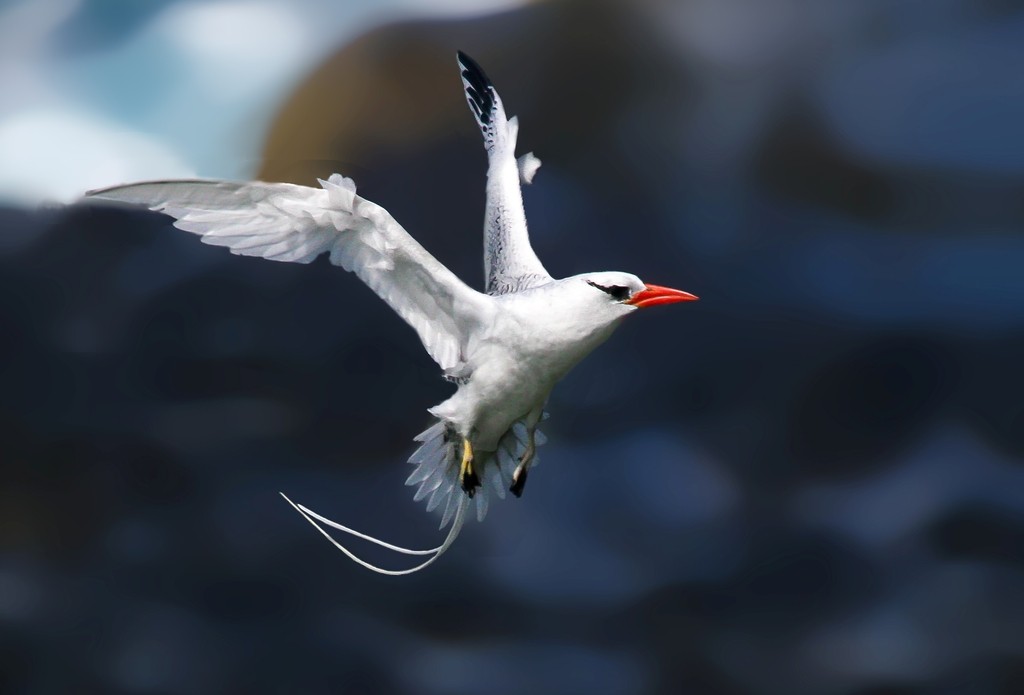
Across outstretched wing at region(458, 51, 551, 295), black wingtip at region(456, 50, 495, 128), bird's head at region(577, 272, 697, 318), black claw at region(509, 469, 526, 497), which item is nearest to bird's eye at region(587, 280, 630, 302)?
bird's head at region(577, 272, 697, 318)

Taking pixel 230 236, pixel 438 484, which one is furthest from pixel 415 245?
pixel 438 484

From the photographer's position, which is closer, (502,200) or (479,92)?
(502,200)

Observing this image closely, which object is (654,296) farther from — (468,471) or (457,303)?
(468,471)

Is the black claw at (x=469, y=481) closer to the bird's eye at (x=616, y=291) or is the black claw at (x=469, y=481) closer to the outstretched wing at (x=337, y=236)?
the outstretched wing at (x=337, y=236)

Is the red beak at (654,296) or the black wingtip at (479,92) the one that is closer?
the red beak at (654,296)

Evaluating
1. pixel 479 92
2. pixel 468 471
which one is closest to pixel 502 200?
pixel 479 92

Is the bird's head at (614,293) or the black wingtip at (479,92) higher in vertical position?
the black wingtip at (479,92)

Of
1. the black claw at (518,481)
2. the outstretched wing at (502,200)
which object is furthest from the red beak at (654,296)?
the black claw at (518,481)
